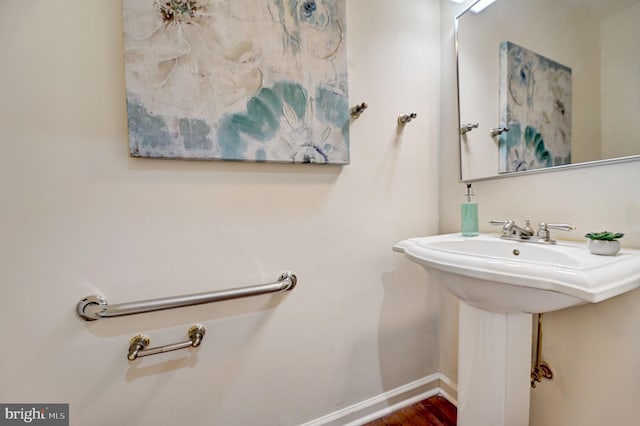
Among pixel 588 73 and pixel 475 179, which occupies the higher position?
pixel 588 73

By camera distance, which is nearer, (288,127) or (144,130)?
(144,130)

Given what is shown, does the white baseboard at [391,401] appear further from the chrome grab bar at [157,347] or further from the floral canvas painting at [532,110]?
the floral canvas painting at [532,110]

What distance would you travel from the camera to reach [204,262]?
0.80 metres

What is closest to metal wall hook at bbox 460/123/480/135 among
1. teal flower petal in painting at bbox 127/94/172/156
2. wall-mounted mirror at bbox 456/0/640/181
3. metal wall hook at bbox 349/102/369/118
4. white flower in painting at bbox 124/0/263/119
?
wall-mounted mirror at bbox 456/0/640/181

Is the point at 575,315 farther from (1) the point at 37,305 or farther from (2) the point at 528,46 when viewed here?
(1) the point at 37,305

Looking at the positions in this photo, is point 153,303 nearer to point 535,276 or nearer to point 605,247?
point 535,276

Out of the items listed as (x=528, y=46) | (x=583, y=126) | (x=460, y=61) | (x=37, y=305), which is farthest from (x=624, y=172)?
(x=37, y=305)

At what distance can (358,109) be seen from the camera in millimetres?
977

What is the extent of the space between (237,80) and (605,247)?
1.14 m

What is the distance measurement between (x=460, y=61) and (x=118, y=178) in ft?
4.71

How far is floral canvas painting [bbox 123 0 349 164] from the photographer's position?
70 cm

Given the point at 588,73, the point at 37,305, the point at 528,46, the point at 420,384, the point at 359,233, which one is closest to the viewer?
the point at 37,305

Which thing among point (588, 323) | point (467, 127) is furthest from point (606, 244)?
point (467, 127)

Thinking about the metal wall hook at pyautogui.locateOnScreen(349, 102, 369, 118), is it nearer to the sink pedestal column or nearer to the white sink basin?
the white sink basin
